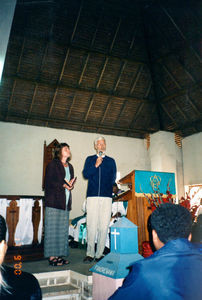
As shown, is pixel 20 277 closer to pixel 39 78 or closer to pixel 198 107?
pixel 39 78

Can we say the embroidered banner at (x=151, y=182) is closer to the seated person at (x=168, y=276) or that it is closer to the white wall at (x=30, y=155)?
the seated person at (x=168, y=276)

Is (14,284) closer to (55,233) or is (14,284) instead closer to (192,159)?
(55,233)

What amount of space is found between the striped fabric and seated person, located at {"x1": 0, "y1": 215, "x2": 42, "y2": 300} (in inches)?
85.5

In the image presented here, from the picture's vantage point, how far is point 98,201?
3072 millimetres

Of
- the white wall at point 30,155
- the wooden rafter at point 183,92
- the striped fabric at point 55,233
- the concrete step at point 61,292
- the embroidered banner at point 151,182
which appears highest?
the wooden rafter at point 183,92

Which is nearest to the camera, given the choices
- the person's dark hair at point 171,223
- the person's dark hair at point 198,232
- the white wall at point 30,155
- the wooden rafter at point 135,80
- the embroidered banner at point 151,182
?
the person's dark hair at point 171,223

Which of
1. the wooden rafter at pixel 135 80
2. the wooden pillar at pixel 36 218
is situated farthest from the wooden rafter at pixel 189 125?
the wooden pillar at pixel 36 218

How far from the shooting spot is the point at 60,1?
5652mm

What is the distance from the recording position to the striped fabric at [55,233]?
3.08 meters

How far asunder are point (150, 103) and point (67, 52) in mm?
2935

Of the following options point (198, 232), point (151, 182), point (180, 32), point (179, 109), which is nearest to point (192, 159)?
point (179, 109)

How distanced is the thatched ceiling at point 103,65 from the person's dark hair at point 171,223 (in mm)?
5734

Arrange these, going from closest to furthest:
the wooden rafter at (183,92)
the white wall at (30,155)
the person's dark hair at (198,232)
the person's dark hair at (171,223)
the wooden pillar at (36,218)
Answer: the person's dark hair at (171,223) < the person's dark hair at (198,232) < the wooden pillar at (36,218) < the wooden rafter at (183,92) < the white wall at (30,155)

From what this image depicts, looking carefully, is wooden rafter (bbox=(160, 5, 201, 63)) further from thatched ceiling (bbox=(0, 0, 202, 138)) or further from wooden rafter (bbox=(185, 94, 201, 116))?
wooden rafter (bbox=(185, 94, 201, 116))
